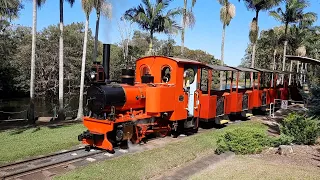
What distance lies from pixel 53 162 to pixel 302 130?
26.9 feet

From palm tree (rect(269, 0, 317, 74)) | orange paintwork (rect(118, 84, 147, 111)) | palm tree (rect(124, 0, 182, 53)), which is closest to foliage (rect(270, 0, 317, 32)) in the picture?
palm tree (rect(269, 0, 317, 74))

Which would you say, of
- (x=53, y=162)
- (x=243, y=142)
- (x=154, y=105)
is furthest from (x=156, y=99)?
(x=53, y=162)

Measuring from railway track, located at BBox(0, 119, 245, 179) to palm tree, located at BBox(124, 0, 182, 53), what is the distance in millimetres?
13654

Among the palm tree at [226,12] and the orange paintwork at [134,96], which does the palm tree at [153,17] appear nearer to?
the palm tree at [226,12]

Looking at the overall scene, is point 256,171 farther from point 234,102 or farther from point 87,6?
point 87,6

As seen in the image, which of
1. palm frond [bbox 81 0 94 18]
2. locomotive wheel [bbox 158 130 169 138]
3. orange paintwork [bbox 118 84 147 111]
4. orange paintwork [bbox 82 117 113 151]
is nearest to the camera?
orange paintwork [bbox 82 117 113 151]

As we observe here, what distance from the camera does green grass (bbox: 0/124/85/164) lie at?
28.9 ft

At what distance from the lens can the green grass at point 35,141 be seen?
28.9 feet

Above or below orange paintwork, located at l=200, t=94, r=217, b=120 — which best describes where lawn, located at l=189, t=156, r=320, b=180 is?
below

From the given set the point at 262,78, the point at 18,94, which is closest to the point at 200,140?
the point at 262,78

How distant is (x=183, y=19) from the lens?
2362 cm

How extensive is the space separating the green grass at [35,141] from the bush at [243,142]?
16.5ft

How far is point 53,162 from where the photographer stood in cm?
799

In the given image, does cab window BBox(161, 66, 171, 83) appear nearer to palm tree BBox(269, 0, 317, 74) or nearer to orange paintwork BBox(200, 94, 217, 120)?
orange paintwork BBox(200, 94, 217, 120)
